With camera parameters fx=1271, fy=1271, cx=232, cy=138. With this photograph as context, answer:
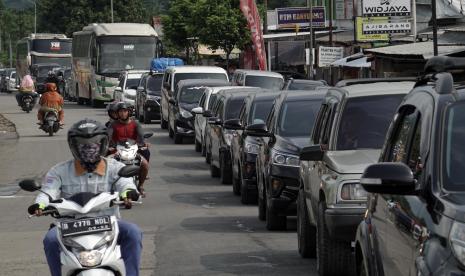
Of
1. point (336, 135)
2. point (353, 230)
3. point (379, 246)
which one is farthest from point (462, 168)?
point (336, 135)

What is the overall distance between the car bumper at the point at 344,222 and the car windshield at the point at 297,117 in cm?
599

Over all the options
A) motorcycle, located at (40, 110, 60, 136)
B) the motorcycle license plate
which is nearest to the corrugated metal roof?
motorcycle, located at (40, 110, 60, 136)

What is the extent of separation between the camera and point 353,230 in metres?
10.7

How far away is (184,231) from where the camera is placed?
51.7ft

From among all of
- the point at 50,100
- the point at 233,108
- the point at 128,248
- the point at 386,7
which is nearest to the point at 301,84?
the point at 233,108

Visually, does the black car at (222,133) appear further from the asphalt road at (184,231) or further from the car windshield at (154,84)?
the car windshield at (154,84)

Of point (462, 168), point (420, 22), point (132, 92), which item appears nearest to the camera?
point (462, 168)

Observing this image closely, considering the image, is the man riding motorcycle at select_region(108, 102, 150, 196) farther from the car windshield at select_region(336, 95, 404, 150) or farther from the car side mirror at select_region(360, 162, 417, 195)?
the car side mirror at select_region(360, 162, 417, 195)

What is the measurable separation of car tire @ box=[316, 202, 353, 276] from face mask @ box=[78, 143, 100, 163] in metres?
3.13

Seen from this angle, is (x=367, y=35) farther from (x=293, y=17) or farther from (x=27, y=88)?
(x=293, y=17)

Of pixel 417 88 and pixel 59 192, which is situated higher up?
pixel 417 88

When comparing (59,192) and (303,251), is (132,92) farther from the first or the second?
(59,192)

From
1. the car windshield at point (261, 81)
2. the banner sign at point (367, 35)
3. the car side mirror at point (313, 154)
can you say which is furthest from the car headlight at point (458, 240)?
the banner sign at point (367, 35)

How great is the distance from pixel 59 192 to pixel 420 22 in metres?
43.6
